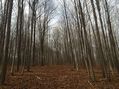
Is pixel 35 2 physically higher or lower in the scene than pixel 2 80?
higher

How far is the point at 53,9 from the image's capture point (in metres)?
24.9

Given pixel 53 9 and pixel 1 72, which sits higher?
pixel 53 9

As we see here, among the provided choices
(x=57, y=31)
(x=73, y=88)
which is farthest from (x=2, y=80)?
(x=57, y=31)

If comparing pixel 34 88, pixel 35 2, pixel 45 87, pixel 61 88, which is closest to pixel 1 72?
pixel 34 88

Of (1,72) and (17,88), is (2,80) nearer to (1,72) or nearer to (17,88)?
(1,72)

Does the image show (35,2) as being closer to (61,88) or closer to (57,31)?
(61,88)

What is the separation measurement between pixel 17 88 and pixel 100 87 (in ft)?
14.6

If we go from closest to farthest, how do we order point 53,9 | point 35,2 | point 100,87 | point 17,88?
point 17,88 → point 100,87 → point 35,2 → point 53,9

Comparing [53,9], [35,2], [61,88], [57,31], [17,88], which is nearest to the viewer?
[17,88]

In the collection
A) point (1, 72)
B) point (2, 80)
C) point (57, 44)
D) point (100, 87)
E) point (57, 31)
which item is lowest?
point (100, 87)

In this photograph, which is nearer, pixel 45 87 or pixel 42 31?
pixel 45 87

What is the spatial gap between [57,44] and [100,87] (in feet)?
108

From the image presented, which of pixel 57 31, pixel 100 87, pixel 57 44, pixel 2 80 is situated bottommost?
pixel 100 87

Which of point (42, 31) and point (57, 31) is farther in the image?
point (57, 31)
